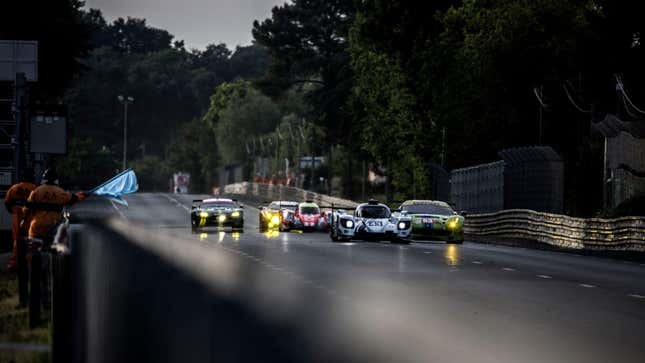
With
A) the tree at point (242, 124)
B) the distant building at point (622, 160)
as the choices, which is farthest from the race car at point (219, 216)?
the tree at point (242, 124)

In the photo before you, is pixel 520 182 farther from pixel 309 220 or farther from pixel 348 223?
pixel 348 223

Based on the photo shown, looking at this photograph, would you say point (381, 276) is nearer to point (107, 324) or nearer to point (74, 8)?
point (107, 324)

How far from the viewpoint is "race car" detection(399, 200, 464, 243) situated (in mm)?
42625

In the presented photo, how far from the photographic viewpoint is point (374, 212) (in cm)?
4112

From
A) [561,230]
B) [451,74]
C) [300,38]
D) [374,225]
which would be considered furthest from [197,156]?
[561,230]

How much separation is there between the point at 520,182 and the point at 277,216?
32.8ft

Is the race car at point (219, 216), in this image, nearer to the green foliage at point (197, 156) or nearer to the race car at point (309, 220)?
the race car at point (309, 220)

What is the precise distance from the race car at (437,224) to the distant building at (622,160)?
5.81m

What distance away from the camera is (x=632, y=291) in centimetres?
2077

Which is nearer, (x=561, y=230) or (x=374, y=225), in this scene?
(x=374, y=225)

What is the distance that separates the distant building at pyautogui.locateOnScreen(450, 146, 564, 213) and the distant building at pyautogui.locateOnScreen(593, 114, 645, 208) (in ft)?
6.37

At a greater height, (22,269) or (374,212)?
(374,212)

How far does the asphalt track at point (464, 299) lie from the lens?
496 inches

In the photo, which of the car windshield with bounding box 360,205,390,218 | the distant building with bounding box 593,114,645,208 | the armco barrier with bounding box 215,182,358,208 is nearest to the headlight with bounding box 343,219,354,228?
the car windshield with bounding box 360,205,390,218
